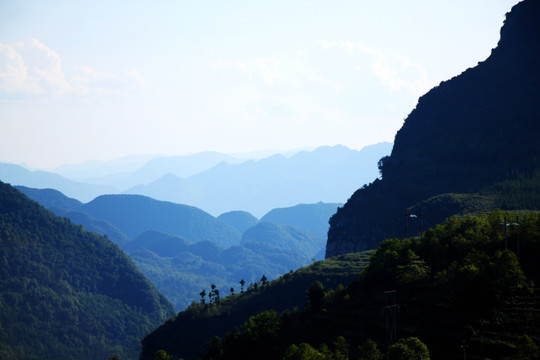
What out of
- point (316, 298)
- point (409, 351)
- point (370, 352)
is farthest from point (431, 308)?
point (316, 298)

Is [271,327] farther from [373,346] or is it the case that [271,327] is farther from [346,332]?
[373,346]

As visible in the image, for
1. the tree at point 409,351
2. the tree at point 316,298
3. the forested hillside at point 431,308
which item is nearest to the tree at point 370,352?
the forested hillside at point 431,308

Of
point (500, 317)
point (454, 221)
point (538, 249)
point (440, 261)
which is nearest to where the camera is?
point (500, 317)

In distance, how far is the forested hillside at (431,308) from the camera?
102m

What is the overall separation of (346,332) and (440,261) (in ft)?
88.4

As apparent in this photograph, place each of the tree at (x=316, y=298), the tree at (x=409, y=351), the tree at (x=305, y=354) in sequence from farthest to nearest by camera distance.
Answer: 1. the tree at (x=316, y=298)
2. the tree at (x=305, y=354)
3. the tree at (x=409, y=351)

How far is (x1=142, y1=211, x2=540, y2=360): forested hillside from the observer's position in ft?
334

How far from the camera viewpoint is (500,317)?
348ft

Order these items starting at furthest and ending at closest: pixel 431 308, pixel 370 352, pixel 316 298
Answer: pixel 316 298 → pixel 431 308 → pixel 370 352

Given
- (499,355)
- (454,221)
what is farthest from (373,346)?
(454,221)

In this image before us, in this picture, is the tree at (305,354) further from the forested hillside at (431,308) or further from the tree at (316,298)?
the tree at (316,298)

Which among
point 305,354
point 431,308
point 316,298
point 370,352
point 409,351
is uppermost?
point 431,308

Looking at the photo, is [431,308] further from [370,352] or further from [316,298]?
[316,298]

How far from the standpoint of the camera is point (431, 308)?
116m
